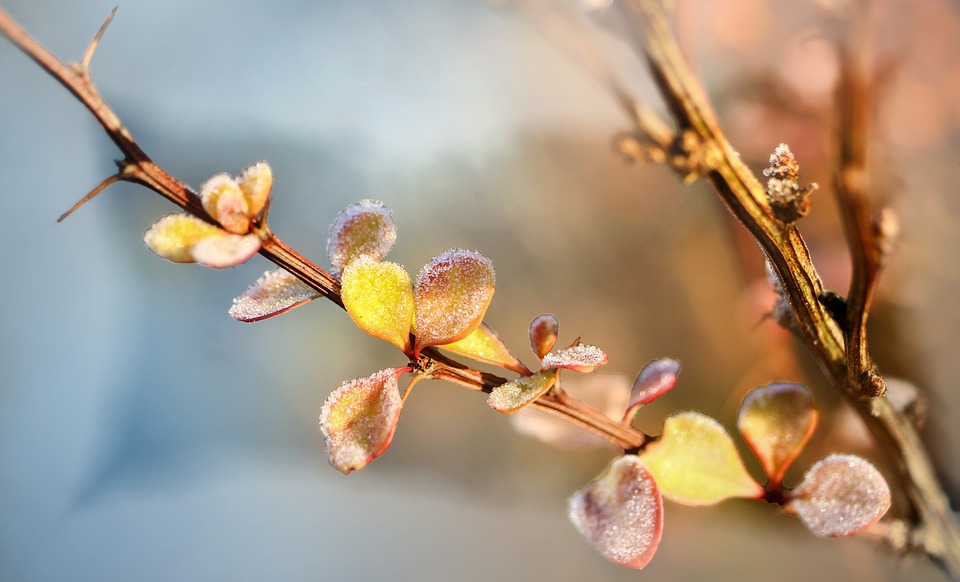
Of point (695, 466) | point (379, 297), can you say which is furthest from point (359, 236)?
point (695, 466)

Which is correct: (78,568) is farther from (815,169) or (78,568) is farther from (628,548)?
(815,169)

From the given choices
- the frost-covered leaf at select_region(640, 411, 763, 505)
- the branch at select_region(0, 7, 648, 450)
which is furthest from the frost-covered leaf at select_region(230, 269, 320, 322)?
the frost-covered leaf at select_region(640, 411, 763, 505)

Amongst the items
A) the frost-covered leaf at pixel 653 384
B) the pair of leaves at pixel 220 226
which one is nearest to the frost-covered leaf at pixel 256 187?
the pair of leaves at pixel 220 226

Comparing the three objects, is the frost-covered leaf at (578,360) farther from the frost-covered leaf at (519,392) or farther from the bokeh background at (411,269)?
the bokeh background at (411,269)

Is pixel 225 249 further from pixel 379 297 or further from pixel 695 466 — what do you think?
pixel 695 466

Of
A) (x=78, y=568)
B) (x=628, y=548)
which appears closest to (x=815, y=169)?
(x=628, y=548)

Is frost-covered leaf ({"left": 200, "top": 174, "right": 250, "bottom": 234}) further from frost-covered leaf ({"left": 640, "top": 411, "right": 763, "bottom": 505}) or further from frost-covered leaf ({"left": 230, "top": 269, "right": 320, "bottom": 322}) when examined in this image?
frost-covered leaf ({"left": 640, "top": 411, "right": 763, "bottom": 505})

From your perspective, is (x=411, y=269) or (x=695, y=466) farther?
(x=411, y=269)
